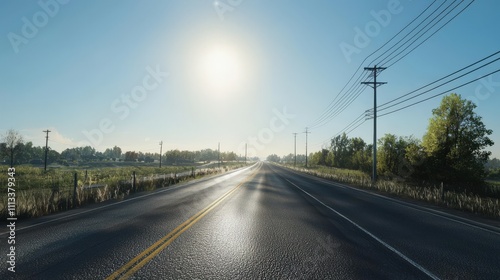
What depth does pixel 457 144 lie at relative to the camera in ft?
90.9

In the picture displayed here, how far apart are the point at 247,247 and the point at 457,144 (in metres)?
32.7

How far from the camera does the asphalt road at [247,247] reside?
3928 millimetres

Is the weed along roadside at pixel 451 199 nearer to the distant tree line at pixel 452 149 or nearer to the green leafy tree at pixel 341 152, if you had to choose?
the distant tree line at pixel 452 149

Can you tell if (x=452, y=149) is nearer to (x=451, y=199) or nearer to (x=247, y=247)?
(x=451, y=199)

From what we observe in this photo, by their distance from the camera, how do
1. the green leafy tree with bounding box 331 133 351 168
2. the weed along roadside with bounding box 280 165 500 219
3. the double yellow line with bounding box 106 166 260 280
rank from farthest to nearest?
1. the green leafy tree with bounding box 331 133 351 168
2. the weed along roadside with bounding box 280 165 500 219
3. the double yellow line with bounding box 106 166 260 280

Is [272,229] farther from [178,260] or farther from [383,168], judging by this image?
[383,168]

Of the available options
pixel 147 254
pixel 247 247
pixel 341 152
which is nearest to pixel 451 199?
pixel 247 247

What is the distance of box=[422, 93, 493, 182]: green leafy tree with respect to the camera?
2694 cm

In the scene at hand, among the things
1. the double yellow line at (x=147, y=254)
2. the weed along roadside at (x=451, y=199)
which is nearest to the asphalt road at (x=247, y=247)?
the double yellow line at (x=147, y=254)

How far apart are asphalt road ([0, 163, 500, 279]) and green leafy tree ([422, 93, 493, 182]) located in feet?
79.3

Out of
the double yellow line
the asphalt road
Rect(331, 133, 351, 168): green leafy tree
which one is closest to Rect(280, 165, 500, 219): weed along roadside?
the asphalt road

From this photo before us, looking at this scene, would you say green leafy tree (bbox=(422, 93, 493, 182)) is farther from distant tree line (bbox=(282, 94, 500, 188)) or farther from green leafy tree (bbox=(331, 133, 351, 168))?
green leafy tree (bbox=(331, 133, 351, 168))

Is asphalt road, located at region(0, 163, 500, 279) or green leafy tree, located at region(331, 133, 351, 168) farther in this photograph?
green leafy tree, located at region(331, 133, 351, 168)

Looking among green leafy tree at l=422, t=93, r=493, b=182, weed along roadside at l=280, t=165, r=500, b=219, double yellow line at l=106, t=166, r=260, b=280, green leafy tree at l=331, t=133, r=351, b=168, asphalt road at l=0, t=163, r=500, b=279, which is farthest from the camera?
green leafy tree at l=331, t=133, r=351, b=168
